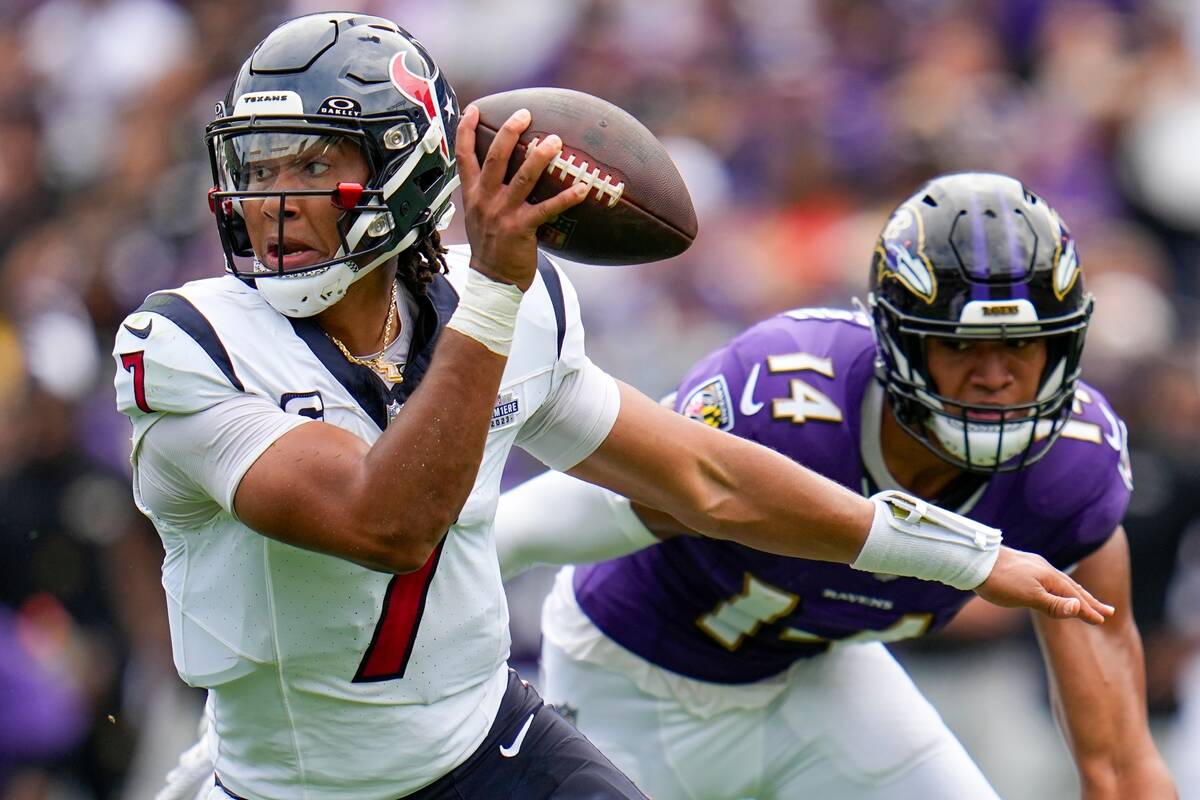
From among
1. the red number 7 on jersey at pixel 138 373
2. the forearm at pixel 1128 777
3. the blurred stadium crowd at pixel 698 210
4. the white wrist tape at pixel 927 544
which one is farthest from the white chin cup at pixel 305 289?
the blurred stadium crowd at pixel 698 210

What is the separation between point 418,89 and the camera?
10.1 ft

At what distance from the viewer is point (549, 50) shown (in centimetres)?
915

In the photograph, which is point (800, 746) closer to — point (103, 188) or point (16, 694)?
point (16, 694)

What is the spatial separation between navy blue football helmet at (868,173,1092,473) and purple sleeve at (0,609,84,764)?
366cm

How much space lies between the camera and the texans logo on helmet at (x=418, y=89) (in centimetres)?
305

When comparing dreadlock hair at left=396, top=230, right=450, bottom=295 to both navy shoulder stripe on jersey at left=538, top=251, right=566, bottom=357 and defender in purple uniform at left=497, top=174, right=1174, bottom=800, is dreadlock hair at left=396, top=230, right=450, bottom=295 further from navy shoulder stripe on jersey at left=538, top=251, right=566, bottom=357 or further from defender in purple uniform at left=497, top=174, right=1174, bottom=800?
defender in purple uniform at left=497, top=174, right=1174, bottom=800

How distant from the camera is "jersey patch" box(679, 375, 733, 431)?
387 cm

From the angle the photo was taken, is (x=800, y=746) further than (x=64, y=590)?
No

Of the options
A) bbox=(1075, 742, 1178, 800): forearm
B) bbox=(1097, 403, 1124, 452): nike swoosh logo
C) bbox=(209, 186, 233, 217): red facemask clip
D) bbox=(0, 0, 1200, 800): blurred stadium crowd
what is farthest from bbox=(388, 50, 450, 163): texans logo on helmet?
bbox=(0, 0, 1200, 800): blurred stadium crowd

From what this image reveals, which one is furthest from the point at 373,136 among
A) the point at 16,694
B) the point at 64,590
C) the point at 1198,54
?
the point at 1198,54

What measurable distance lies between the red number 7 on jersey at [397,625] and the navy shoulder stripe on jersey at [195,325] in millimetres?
446

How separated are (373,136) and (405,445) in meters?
0.65

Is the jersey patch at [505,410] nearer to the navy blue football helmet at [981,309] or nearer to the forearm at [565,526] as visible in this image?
the forearm at [565,526]

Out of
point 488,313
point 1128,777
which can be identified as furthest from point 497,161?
point 1128,777
